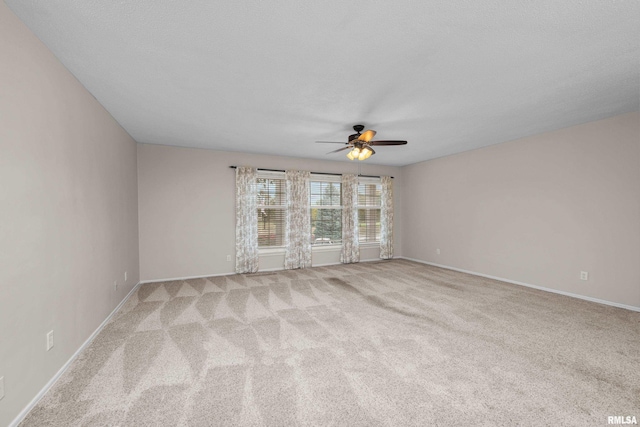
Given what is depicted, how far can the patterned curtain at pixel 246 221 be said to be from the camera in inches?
215

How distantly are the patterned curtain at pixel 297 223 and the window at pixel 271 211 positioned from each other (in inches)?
6.3

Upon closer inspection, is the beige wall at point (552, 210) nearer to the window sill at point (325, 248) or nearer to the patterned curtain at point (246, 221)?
the window sill at point (325, 248)

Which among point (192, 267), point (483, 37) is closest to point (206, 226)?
point (192, 267)

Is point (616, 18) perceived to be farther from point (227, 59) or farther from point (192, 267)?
point (192, 267)

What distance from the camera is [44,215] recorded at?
195 centimetres

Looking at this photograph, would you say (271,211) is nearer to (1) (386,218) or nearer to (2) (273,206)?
(2) (273,206)

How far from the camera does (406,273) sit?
5.54 metres

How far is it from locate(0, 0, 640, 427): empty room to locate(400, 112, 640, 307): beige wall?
29mm

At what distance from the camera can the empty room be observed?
5.56ft

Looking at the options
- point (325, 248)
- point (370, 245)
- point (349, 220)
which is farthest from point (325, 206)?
point (370, 245)

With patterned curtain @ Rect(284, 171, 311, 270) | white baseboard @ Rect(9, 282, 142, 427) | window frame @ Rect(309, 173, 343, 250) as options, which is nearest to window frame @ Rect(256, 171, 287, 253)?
patterned curtain @ Rect(284, 171, 311, 270)

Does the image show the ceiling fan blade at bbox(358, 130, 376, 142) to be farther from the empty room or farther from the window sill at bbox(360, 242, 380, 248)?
the window sill at bbox(360, 242, 380, 248)

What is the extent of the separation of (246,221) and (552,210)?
18.2 feet

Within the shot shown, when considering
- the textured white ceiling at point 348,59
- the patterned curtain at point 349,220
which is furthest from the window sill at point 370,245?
the textured white ceiling at point 348,59
